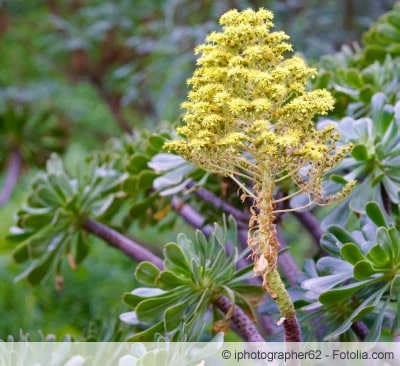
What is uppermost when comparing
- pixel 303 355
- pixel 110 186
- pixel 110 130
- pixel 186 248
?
pixel 110 130

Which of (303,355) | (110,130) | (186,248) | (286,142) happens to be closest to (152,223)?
(186,248)

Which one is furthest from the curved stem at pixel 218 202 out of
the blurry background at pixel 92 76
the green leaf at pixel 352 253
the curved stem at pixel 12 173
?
the curved stem at pixel 12 173

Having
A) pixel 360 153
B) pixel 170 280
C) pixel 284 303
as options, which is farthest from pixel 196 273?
pixel 360 153

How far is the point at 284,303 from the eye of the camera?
746mm

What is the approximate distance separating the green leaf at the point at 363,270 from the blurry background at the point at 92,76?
1213mm

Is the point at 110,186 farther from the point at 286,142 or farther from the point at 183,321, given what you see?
the point at 286,142

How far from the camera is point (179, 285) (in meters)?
0.92

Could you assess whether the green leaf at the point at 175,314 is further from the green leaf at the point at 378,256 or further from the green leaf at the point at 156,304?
the green leaf at the point at 378,256

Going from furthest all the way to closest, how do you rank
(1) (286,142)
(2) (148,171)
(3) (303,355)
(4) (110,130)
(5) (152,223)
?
(4) (110,130) → (5) (152,223) → (2) (148,171) → (3) (303,355) → (1) (286,142)

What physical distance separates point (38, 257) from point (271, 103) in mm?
640

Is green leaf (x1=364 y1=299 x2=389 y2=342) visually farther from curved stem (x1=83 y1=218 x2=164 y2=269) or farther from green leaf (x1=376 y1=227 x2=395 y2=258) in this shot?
curved stem (x1=83 y1=218 x2=164 y2=269)

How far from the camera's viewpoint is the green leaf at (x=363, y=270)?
815 mm

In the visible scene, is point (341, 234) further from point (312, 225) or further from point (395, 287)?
point (312, 225)

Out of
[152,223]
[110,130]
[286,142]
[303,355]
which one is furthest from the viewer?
[110,130]
